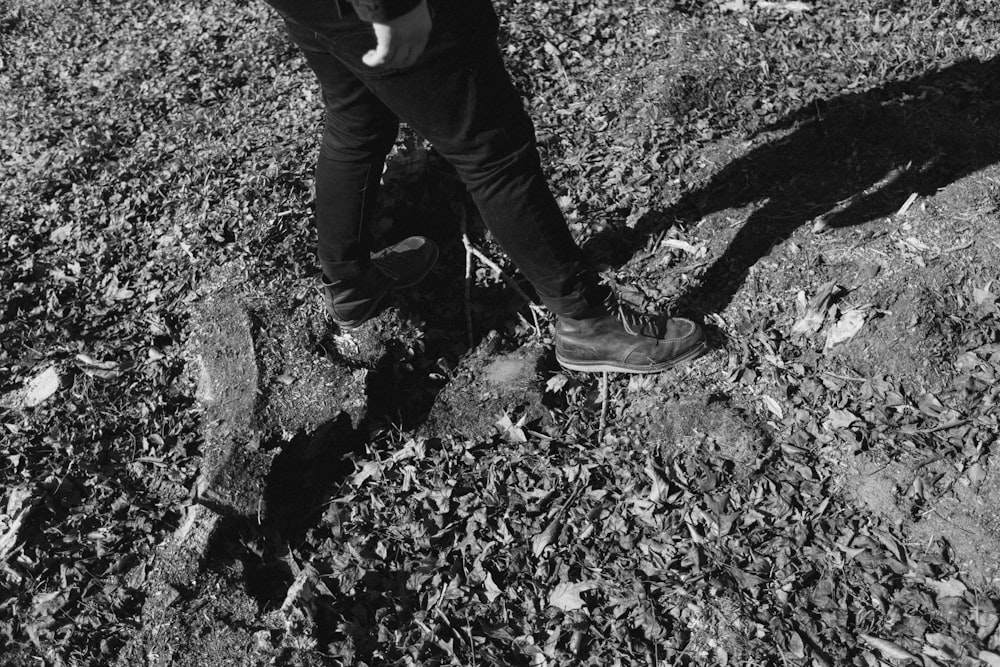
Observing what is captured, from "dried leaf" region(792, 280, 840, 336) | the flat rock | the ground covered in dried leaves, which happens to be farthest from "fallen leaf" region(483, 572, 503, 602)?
"dried leaf" region(792, 280, 840, 336)

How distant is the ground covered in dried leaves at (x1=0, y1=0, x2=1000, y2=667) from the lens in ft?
8.91

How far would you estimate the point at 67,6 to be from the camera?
616 centimetres

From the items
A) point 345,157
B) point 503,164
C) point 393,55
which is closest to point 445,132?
point 503,164

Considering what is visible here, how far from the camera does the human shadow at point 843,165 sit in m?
3.62

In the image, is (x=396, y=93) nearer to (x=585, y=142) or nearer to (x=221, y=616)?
(x=221, y=616)

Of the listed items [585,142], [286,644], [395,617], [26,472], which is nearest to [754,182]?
[585,142]

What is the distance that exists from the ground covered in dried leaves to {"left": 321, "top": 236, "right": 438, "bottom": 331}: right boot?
144 mm

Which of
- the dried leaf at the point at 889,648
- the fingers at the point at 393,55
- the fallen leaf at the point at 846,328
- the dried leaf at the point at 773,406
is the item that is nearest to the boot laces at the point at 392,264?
the fingers at the point at 393,55

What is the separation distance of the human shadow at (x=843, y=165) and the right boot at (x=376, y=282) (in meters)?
0.84

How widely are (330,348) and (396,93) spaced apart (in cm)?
146

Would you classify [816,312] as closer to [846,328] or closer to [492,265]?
[846,328]

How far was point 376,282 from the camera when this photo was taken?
3.32 metres

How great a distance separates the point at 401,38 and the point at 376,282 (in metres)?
1.44

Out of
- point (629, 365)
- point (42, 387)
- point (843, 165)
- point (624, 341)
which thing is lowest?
point (843, 165)
